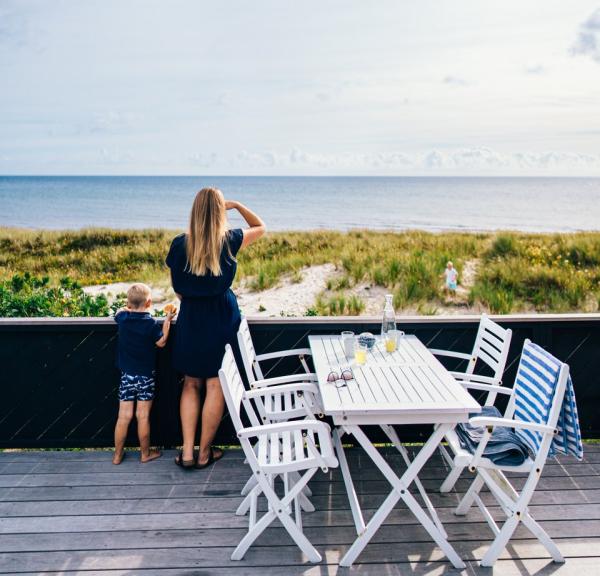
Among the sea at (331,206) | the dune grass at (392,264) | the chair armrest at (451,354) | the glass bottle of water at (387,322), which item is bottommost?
the sea at (331,206)

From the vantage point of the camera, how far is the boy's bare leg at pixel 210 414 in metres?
3.69

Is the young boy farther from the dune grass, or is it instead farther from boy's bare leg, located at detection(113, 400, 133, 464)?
the dune grass

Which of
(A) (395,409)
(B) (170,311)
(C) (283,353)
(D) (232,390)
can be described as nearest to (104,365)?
(B) (170,311)

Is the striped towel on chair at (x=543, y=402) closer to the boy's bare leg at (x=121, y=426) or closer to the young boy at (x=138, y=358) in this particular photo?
the young boy at (x=138, y=358)

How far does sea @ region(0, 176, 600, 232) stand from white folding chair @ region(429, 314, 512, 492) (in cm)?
2878

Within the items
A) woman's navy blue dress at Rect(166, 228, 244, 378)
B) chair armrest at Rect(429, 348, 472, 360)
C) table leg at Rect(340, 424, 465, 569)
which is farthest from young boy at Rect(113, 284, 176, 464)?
chair armrest at Rect(429, 348, 472, 360)

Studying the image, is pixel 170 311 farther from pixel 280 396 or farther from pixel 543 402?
pixel 543 402

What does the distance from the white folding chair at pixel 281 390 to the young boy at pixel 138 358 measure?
1.91 feet

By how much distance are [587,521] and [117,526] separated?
2.48 meters

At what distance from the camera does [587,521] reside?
314 cm

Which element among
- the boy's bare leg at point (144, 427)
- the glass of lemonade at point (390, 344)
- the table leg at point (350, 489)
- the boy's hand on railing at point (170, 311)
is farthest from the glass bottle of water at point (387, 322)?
the boy's bare leg at point (144, 427)

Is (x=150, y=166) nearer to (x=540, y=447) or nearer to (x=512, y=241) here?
(x=512, y=241)

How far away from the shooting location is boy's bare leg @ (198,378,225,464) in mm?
3691

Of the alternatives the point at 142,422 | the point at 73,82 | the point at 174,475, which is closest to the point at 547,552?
the point at 174,475
